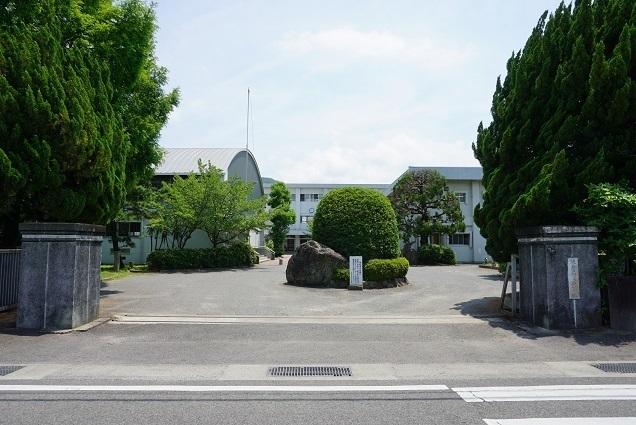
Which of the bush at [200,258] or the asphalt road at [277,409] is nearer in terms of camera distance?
the asphalt road at [277,409]

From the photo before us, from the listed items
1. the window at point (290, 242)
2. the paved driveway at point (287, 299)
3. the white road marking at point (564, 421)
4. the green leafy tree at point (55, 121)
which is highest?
the green leafy tree at point (55, 121)

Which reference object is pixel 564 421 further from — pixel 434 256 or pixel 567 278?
pixel 434 256

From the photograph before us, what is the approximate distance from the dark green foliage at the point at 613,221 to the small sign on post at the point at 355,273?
7290mm

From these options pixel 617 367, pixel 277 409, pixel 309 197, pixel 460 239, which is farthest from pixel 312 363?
pixel 309 197

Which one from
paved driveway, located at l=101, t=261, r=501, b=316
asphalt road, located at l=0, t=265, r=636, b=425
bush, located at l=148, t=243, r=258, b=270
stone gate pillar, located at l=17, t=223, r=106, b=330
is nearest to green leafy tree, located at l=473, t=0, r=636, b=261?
asphalt road, located at l=0, t=265, r=636, b=425

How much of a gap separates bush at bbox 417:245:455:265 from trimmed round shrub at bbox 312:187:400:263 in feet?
51.6

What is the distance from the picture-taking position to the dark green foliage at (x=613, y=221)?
8.44 m

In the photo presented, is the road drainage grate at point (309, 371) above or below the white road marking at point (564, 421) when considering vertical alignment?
below

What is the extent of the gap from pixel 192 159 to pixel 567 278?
29390mm

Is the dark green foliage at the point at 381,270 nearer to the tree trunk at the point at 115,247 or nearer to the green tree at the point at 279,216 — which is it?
the tree trunk at the point at 115,247

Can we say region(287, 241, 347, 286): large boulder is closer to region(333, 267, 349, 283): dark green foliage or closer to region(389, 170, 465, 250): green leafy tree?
region(333, 267, 349, 283): dark green foliage

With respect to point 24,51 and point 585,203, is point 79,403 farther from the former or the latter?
point 585,203

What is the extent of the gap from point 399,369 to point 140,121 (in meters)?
11.5

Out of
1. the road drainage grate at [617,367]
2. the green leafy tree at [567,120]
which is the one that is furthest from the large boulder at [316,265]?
the road drainage grate at [617,367]
